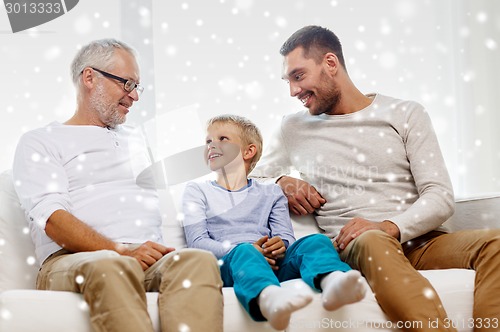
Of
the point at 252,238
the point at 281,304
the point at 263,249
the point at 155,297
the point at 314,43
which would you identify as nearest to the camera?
the point at 281,304

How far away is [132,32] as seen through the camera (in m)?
2.67

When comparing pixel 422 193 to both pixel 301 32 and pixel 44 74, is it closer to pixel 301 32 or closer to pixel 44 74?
pixel 301 32

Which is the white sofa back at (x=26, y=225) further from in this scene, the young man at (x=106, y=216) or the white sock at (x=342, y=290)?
the white sock at (x=342, y=290)

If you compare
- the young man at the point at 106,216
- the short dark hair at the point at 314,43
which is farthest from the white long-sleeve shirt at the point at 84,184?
the short dark hair at the point at 314,43

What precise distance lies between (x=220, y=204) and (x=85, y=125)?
49 cm

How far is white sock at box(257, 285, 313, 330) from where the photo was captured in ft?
4.21

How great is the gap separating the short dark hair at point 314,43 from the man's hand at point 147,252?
90 centimetres

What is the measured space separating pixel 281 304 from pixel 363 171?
815mm

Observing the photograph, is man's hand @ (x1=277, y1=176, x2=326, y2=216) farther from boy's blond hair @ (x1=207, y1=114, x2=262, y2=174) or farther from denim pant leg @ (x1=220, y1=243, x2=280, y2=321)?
denim pant leg @ (x1=220, y1=243, x2=280, y2=321)

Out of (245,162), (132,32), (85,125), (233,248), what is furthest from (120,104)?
(132,32)

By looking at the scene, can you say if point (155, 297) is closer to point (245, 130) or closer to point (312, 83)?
point (245, 130)

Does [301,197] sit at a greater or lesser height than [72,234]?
lesser

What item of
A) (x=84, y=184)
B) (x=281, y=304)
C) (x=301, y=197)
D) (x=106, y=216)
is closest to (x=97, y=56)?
(x=84, y=184)

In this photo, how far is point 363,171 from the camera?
200 cm
